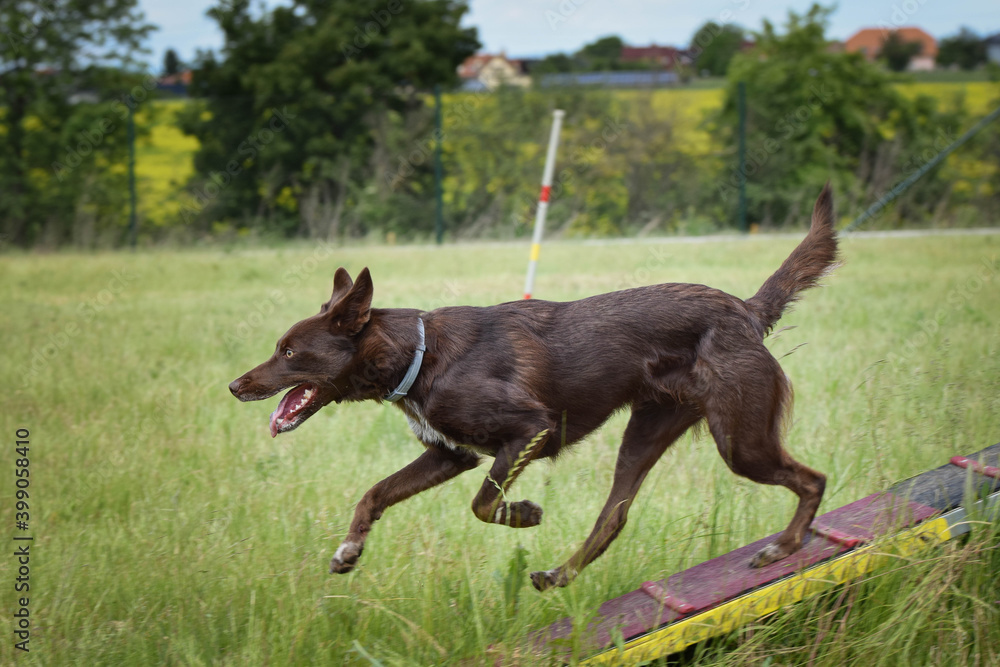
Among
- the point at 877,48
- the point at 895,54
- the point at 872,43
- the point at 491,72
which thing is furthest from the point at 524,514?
the point at 872,43

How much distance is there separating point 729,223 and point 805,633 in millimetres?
14903

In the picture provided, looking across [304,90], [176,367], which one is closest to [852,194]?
[304,90]

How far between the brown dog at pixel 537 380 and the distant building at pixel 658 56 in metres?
14.2

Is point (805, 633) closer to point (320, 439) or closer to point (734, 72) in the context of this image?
point (320, 439)

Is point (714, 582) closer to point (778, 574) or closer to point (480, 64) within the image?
point (778, 574)

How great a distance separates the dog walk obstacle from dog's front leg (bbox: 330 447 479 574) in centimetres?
76

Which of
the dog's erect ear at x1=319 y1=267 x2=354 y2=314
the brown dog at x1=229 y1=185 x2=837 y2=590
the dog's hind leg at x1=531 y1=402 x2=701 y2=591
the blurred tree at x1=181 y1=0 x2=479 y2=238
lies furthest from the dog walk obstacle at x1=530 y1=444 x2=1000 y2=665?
the blurred tree at x1=181 y1=0 x2=479 y2=238

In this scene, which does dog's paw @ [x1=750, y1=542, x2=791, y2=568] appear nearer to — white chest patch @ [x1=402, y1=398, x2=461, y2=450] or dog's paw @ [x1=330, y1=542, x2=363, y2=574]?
white chest patch @ [x1=402, y1=398, x2=461, y2=450]

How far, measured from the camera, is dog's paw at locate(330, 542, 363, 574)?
3.04 meters

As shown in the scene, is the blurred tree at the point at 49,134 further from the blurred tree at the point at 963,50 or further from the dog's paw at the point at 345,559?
the blurred tree at the point at 963,50

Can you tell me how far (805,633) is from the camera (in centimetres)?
286

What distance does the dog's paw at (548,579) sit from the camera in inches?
122

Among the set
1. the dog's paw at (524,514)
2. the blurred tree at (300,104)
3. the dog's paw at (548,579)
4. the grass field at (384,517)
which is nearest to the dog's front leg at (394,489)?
the grass field at (384,517)

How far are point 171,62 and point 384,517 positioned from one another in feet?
50.6
